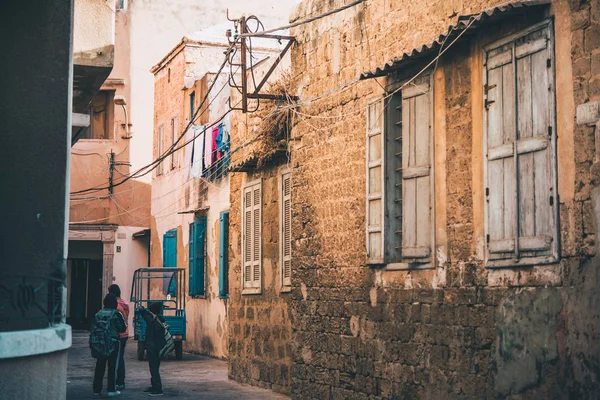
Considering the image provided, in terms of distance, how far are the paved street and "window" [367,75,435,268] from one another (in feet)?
14.5

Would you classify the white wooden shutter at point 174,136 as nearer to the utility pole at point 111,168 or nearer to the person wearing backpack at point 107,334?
the utility pole at point 111,168

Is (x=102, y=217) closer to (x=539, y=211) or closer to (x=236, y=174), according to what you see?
(x=236, y=174)

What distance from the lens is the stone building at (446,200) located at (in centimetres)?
825

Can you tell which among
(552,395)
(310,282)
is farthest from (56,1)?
(310,282)

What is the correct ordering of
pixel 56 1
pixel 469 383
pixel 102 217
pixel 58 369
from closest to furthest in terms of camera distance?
pixel 58 369 → pixel 56 1 → pixel 469 383 → pixel 102 217

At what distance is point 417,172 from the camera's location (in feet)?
35.2

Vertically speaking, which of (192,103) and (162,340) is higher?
(192,103)

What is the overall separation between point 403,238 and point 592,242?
337 centimetres

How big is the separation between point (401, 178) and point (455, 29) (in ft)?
6.94

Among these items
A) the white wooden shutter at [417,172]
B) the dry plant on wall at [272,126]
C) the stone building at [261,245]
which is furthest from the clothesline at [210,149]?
the white wooden shutter at [417,172]

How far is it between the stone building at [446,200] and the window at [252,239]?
114 inches

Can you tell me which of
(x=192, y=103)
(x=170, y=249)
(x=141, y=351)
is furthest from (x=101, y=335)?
(x=170, y=249)

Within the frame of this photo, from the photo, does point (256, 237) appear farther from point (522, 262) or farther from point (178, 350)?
point (522, 262)

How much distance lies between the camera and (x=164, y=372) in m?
19.8
